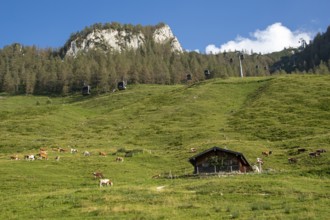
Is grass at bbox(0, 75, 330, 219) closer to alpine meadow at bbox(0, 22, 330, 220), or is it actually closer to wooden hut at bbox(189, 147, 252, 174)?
alpine meadow at bbox(0, 22, 330, 220)

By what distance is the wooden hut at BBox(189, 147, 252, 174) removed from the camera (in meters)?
56.6

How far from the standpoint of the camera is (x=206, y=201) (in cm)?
3191

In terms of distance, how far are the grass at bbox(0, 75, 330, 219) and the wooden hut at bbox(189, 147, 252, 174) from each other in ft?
10.8

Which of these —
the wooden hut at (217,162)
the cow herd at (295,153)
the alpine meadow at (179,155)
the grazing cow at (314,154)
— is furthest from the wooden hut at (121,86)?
the wooden hut at (217,162)

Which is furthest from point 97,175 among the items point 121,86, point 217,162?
point 121,86

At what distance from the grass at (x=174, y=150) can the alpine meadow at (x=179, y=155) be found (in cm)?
17

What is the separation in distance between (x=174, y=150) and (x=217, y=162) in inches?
791

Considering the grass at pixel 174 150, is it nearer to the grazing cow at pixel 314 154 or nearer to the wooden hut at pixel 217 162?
the grazing cow at pixel 314 154

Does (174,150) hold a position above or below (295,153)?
above

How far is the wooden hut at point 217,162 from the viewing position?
56625 millimetres

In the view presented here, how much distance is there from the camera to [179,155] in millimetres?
70250

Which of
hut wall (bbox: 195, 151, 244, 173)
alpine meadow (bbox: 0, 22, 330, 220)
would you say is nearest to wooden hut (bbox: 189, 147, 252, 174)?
hut wall (bbox: 195, 151, 244, 173)

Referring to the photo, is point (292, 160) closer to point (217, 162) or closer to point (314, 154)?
point (314, 154)

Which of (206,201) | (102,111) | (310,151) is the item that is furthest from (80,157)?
(102,111)
